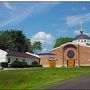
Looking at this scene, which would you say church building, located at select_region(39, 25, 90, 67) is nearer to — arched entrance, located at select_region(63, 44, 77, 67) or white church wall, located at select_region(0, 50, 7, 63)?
arched entrance, located at select_region(63, 44, 77, 67)

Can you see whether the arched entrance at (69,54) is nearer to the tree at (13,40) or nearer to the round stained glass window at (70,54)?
the round stained glass window at (70,54)

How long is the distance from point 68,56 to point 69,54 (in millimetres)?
601

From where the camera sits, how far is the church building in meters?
88.4

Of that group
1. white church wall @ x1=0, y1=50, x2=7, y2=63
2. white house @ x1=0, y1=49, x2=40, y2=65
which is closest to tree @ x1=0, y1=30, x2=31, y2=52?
white house @ x1=0, y1=49, x2=40, y2=65

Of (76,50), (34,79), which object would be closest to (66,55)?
(76,50)

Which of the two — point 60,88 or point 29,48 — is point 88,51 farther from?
point 60,88

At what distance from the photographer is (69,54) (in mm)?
90438

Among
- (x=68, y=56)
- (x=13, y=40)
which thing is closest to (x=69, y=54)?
(x=68, y=56)

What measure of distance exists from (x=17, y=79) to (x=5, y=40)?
67517 mm

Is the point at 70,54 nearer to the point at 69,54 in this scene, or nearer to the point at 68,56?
the point at 69,54

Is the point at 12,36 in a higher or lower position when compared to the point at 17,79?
higher

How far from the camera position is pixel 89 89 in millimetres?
18625

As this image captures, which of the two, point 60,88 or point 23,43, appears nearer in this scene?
point 60,88

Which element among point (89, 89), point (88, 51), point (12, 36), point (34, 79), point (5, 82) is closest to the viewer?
point (89, 89)
